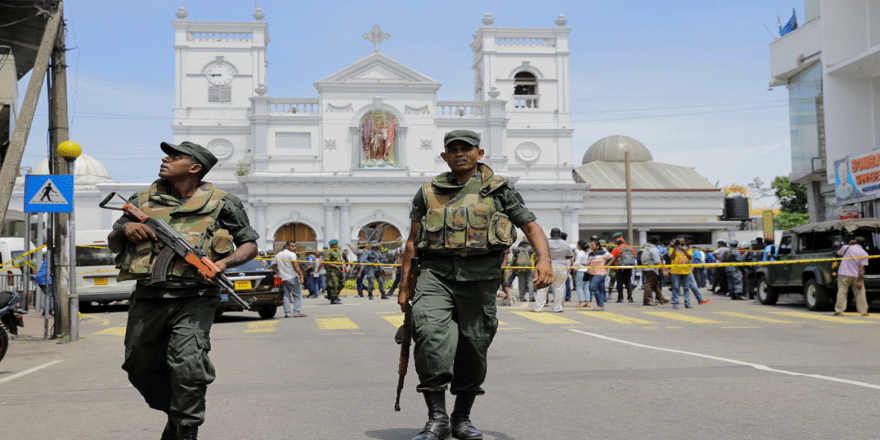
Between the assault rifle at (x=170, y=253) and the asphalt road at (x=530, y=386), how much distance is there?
1.43 metres

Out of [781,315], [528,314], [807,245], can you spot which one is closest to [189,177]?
[528,314]

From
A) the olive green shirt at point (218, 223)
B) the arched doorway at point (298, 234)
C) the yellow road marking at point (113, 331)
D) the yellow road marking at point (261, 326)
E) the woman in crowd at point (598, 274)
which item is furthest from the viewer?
the arched doorway at point (298, 234)

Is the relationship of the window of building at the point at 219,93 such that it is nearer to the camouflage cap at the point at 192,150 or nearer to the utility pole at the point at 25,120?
the utility pole at the point at 25,120

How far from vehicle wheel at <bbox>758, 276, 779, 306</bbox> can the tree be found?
34.9 meters

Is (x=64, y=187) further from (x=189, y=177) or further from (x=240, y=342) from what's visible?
(x=189, y=177)

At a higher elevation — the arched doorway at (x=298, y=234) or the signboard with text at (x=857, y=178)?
the signboard with text at (x=857, y=178)

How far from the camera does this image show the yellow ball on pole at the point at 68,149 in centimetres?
1197

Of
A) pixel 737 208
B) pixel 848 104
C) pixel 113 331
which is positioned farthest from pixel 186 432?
pixel 737 208

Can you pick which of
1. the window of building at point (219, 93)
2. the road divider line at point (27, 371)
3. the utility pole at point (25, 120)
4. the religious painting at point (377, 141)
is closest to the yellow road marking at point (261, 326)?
the road divider line at point (27, 371)

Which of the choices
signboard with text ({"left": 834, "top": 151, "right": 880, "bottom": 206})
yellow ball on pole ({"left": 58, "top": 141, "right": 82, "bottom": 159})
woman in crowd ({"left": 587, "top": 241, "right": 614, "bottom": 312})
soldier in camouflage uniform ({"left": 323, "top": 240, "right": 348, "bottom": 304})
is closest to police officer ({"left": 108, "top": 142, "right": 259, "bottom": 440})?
yellow ball on pole ({"left": 58, "top": 141, "right": 82, "bottom": 159})

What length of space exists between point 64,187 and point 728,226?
50.9 meters

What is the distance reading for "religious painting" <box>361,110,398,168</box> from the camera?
48844 millimetres

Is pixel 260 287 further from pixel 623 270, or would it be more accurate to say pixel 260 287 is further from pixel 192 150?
pixel 192 150

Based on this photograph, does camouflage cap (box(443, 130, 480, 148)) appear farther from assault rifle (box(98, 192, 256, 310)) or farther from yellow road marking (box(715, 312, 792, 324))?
yellow road marking (box(715, 312, 792, 324))
